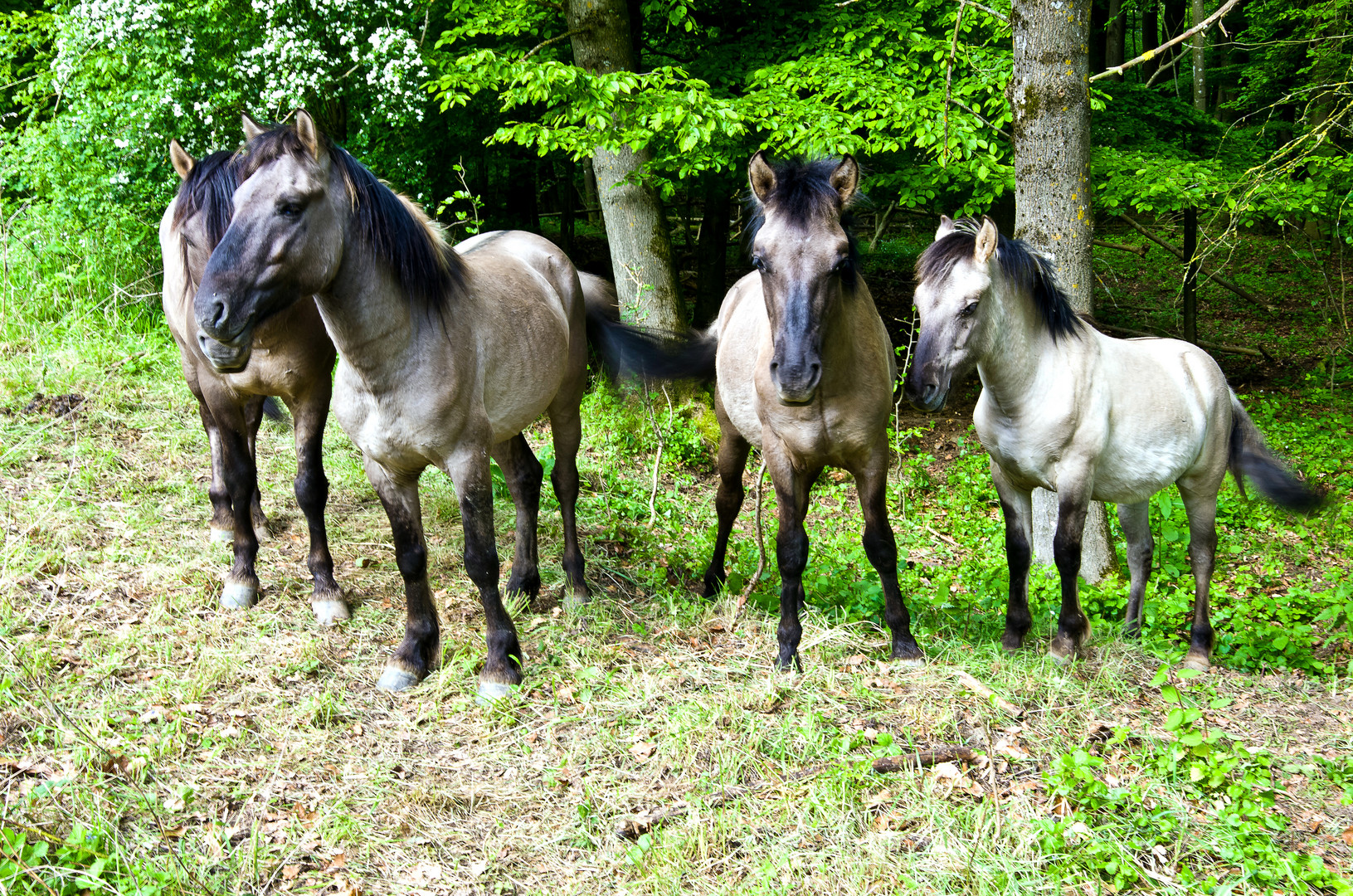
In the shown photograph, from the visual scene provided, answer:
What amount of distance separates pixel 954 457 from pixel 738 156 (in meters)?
3.95

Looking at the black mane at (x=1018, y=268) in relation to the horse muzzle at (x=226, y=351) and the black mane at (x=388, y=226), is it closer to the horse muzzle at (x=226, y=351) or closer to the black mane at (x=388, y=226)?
the black mane at (x=388, y=226)

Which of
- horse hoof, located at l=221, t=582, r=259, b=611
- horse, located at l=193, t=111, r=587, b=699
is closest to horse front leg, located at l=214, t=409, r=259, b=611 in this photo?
horse hoof, located at l=221, t=582, r=259, b=611

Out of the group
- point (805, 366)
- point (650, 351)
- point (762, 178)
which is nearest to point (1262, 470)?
point (805, 366)

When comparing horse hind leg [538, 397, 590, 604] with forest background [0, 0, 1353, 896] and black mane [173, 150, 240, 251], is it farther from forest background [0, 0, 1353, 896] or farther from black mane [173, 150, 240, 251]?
black mane [173, 150, 240, 251]

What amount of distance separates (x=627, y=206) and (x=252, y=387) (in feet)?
17.0

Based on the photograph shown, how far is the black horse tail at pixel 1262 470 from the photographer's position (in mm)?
5086

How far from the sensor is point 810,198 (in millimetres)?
3654

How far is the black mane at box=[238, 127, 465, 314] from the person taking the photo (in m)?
3.50

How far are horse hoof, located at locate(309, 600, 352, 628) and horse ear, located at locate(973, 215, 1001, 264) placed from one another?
3.73 meters

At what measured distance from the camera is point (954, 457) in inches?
378

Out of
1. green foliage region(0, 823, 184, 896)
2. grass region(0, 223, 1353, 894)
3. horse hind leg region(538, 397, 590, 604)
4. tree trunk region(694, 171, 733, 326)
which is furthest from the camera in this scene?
tree trunk region(694, 171, 733, 326)

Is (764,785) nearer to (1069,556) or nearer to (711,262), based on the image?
(1069,556)

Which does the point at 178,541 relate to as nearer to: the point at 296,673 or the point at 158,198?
the point at 296,673

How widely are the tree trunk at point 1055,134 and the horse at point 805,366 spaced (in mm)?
1979
